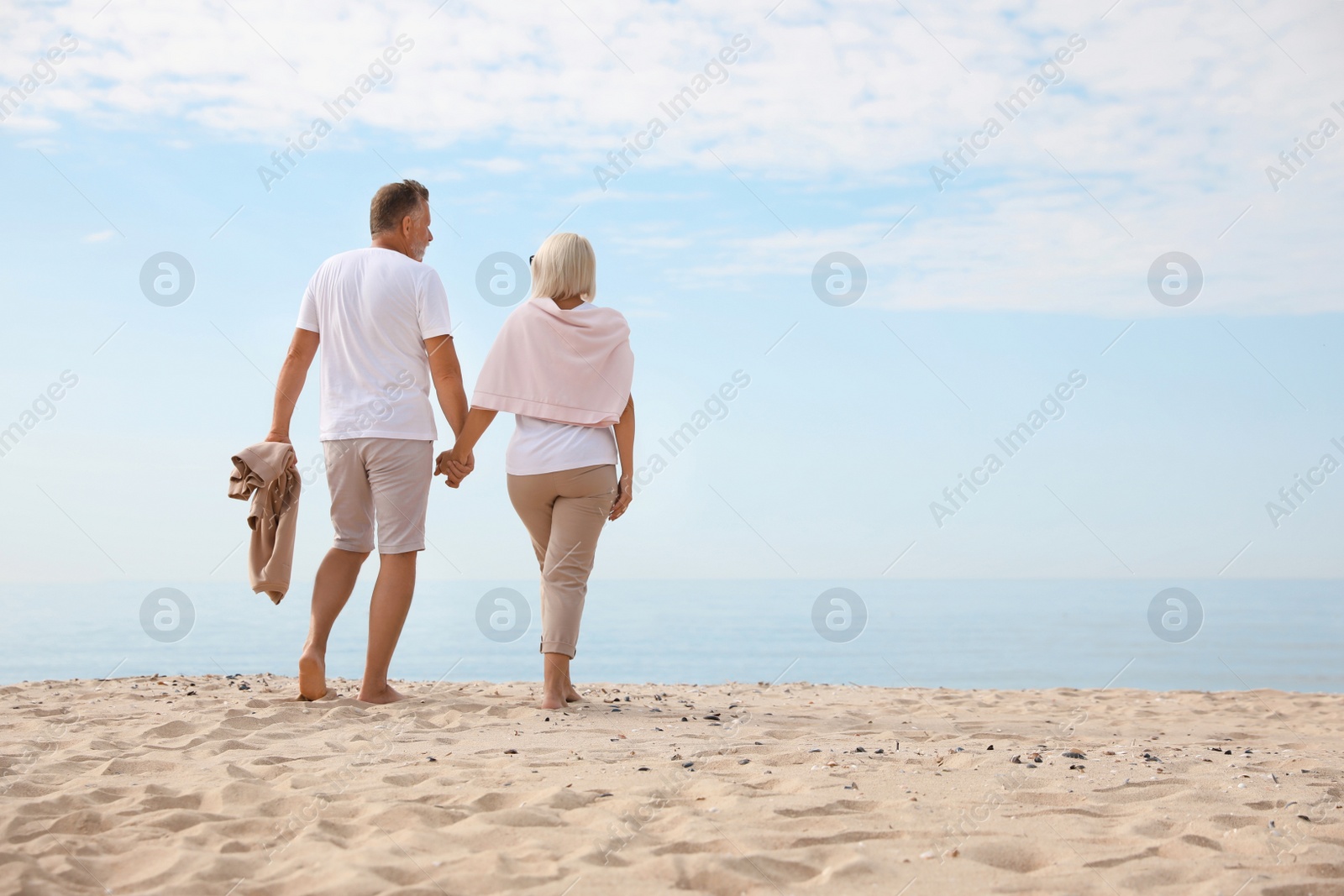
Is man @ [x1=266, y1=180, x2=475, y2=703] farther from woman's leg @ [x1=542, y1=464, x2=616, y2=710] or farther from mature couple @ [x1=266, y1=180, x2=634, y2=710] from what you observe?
woman's leg @ [x1=542, y1=464, x2=616, y2=710]

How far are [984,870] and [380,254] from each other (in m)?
3.37

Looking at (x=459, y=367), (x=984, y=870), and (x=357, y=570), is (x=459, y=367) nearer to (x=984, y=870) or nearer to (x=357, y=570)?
(x=357, y=570)

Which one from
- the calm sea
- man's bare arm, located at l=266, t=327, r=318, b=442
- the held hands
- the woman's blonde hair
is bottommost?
the calm sea

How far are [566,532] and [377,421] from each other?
35.7 inches

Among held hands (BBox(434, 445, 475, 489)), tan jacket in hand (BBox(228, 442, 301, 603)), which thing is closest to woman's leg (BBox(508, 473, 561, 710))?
held hands (BBox(434, 445, 475, 489))

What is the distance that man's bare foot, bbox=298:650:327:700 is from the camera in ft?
13.3

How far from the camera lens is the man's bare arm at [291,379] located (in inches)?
164

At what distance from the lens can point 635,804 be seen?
233 cm

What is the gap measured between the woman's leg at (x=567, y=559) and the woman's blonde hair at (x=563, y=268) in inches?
30.4

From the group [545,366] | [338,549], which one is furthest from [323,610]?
[545,366]

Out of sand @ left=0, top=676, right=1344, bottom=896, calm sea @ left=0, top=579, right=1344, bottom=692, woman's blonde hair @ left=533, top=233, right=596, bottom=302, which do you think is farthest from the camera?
calm sea @ left=0, top=579, right=1344, bottom=692

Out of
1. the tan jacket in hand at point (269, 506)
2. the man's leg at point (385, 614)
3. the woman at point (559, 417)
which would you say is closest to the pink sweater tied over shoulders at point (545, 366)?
the woman at point (559, 417)

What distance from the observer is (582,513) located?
406 cm

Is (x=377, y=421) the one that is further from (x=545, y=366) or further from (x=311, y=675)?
(x=311, y=675)
